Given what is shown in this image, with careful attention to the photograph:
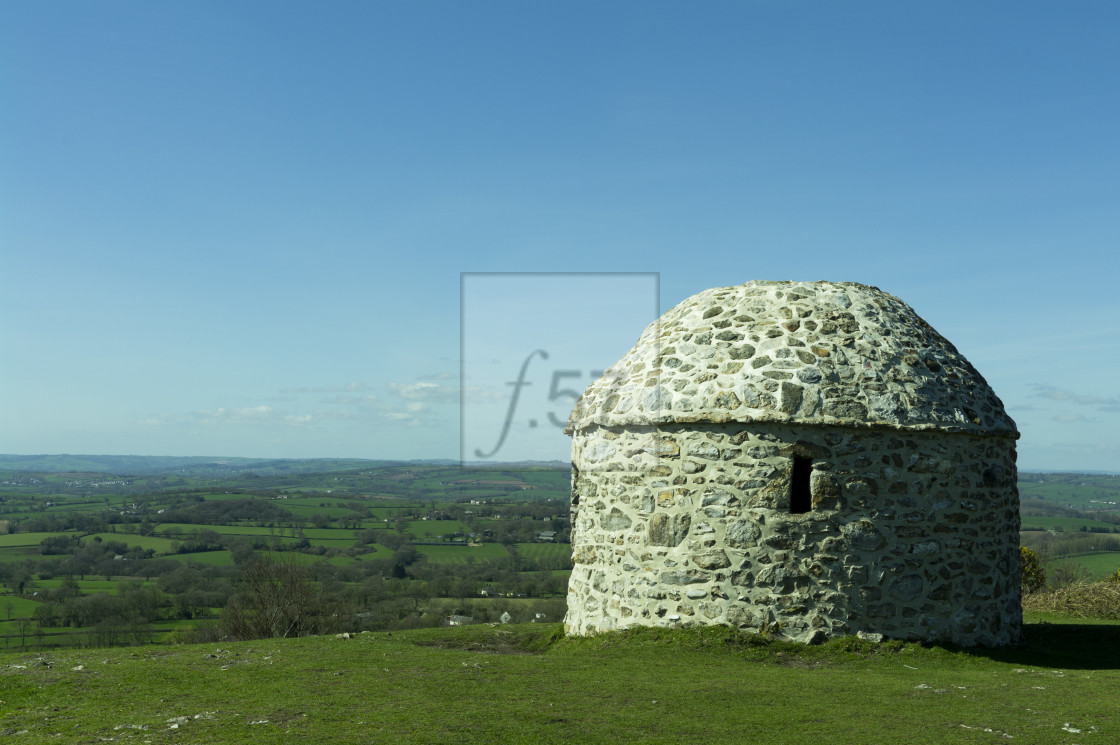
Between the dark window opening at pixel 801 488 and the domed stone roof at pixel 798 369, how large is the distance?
658mm

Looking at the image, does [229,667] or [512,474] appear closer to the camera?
[229,667]

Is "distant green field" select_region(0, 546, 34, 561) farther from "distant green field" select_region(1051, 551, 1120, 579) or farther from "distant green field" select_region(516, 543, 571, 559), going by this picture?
"distant green field" select_region(1051, 551, 1120, 579)

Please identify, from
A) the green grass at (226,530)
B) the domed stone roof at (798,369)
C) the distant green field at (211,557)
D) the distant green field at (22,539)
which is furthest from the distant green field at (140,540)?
the domed stone roof at (798,369)

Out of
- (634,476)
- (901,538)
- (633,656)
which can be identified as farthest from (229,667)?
(901,538)

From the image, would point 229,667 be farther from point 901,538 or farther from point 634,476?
point 901,538

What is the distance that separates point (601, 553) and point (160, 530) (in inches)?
2613

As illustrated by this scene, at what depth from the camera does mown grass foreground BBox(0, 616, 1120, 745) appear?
7.03 m

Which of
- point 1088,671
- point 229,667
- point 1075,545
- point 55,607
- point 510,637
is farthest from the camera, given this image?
point 1075,545

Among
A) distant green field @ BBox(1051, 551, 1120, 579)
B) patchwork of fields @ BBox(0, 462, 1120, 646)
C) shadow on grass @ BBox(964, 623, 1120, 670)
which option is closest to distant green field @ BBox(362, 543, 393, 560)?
patchwork of fields @ BBox(0, 462, 1120, 646)

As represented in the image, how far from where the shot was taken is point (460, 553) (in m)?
57.5

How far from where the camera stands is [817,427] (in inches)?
448

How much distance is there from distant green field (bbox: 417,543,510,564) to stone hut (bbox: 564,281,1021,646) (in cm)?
4280

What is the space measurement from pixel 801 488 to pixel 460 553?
1903 inches

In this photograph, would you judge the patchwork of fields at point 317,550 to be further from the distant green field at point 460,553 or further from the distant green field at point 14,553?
the distant green field at point 460,553
